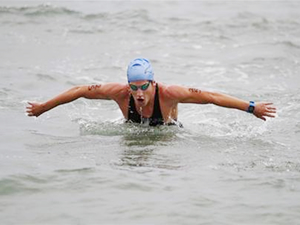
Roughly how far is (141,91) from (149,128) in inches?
32.0

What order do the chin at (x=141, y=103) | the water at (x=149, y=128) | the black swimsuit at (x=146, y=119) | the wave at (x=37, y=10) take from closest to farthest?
the water at (x=149, y=128) < the chin at (x=141, y=103) < the black swimsuit at (x=146, y=119) < the wave at (x=37, y=10)

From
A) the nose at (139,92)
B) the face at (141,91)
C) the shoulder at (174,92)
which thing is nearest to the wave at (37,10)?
the shoulder at (174,92)

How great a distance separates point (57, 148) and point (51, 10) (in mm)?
12551

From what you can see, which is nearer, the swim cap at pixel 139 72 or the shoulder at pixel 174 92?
the swim cap at pixel 139 72

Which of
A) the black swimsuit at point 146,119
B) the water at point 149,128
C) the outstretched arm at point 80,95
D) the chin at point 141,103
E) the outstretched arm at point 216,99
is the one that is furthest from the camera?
the black swimsuit at point 146,119

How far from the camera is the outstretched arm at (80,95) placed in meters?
9.73

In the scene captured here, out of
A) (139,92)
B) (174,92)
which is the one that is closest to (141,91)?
(139,92)

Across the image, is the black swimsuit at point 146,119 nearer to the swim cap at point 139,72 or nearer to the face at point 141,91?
the face at point 141,91

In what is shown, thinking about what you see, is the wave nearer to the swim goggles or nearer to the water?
the water

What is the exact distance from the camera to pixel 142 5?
2236 centimetres

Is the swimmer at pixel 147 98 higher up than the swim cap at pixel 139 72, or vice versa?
the swim cap at pixel 139 72

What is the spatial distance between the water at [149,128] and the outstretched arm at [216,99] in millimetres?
551

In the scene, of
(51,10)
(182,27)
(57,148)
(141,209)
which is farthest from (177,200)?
(51,10)

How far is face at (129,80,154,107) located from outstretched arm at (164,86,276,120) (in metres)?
0.34
